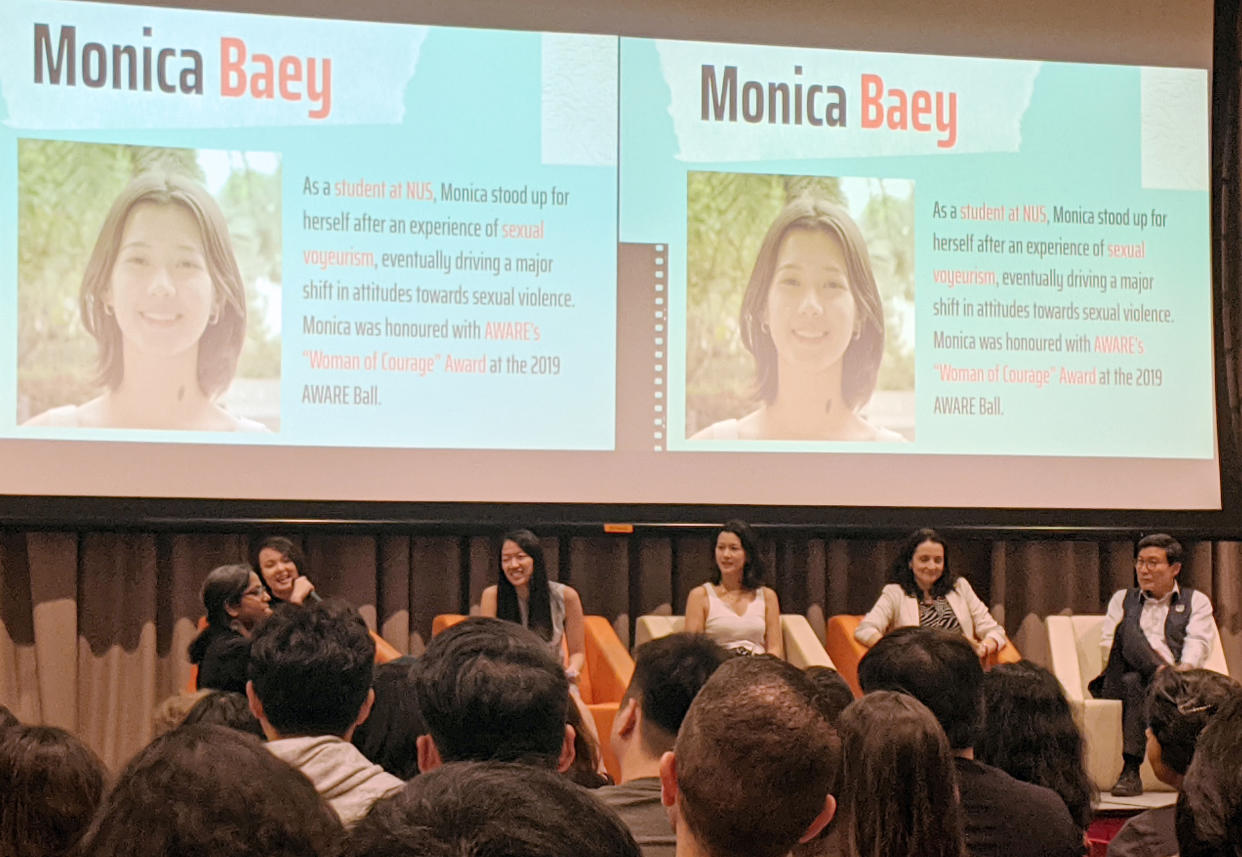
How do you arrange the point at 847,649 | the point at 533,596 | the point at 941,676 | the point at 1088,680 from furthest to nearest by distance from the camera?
1. the point at 1088,680
2. the point at 847,649
3. the point at 533,596
4. the point at 941,676

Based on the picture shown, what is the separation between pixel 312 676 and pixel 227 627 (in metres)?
2.11

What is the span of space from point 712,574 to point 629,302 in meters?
1.17

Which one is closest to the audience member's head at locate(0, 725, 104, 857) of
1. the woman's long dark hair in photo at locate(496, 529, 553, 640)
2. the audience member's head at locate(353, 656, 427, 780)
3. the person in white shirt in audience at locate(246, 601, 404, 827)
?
the person in white shirt in audience at locate(246, 601, 404, 827)

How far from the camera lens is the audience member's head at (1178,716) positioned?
218cm

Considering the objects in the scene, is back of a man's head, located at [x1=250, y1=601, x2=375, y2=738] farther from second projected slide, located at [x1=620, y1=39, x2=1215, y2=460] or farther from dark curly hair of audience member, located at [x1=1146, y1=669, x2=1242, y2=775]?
second projected slide, located at [x1=620, y1=39, x2=1215, y2=460]

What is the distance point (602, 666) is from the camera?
5.34m

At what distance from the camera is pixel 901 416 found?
565cm

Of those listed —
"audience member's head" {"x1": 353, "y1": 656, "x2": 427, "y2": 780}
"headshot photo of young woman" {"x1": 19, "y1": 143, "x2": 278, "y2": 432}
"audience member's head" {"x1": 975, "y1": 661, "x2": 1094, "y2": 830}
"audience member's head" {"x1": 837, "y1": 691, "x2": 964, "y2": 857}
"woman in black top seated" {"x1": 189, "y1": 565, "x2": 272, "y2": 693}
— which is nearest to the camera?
"audience member's head" {"x1": 837, "y1": 691, "x2": 964, "y2": 857}

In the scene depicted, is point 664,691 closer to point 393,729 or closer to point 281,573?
point 393,729

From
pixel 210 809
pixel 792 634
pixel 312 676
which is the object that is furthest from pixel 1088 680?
pixel 210 809

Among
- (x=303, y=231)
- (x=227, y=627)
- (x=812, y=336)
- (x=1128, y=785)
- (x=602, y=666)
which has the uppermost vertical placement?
(x=303, y=231)

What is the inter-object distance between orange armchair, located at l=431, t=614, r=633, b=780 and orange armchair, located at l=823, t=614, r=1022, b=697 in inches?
35.9

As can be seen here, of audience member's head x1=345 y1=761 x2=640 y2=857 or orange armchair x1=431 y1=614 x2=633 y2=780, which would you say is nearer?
audience member's head x1=345 y1=761 x2=640 y2=857

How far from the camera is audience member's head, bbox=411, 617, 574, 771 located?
1.87 metres
